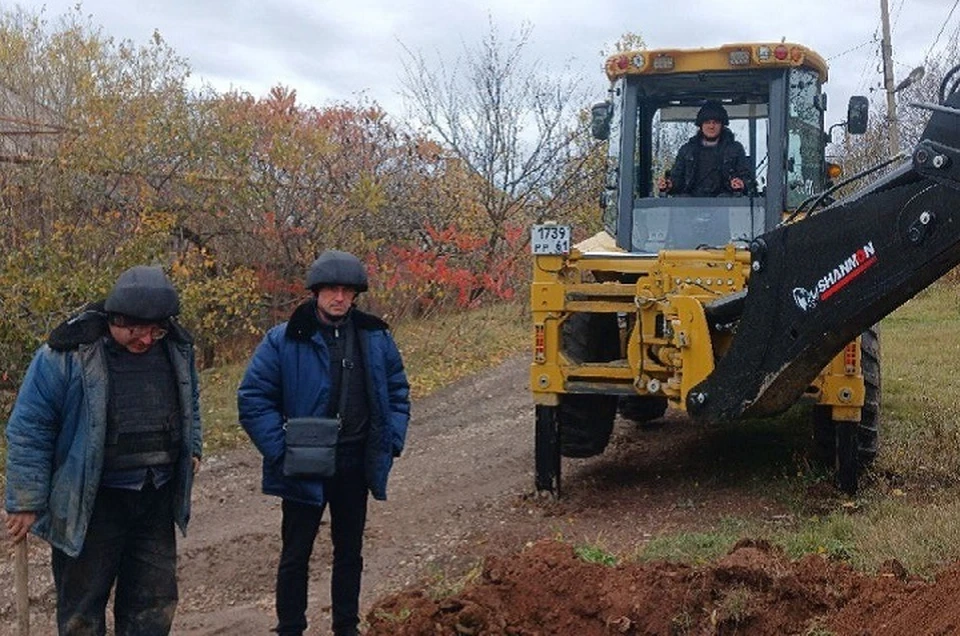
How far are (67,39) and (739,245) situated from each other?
420 inches

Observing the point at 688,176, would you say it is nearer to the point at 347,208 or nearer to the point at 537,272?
the point at 537,272

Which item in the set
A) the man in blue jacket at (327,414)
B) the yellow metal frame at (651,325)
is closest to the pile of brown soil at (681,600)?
the man in blue jacket at (327,414)

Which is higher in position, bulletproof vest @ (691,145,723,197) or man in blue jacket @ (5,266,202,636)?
bulletproof vest @ (691,145,723,197)

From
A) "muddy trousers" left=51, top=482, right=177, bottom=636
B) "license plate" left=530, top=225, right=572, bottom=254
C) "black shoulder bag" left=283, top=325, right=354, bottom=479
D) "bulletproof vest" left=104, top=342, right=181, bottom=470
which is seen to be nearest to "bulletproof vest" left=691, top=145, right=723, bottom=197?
"license plate" left=530, top=225, right=572, bottom=254

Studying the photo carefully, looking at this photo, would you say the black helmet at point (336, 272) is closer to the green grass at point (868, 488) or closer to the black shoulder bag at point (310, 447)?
the black shoulder bag at point (310, 447)

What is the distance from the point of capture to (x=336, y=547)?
15.2 ft

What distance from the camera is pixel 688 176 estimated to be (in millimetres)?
7098

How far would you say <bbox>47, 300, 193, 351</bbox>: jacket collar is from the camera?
399 cm

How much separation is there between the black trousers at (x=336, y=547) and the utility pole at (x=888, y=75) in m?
21.3

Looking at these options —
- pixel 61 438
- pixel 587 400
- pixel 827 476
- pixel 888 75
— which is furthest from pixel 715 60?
pixel 888 75

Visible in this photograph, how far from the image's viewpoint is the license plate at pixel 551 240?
6.39 meters

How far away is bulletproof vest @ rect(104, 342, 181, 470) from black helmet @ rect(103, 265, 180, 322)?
21 centimetres

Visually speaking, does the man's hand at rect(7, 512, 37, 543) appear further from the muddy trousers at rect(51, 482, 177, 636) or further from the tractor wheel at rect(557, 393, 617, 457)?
the tractor wheel at rect(557, 393, 617, 457)

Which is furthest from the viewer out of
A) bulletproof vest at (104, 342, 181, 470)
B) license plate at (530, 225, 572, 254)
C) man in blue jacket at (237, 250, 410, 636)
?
license plate at (530, 225, 572, 254)
